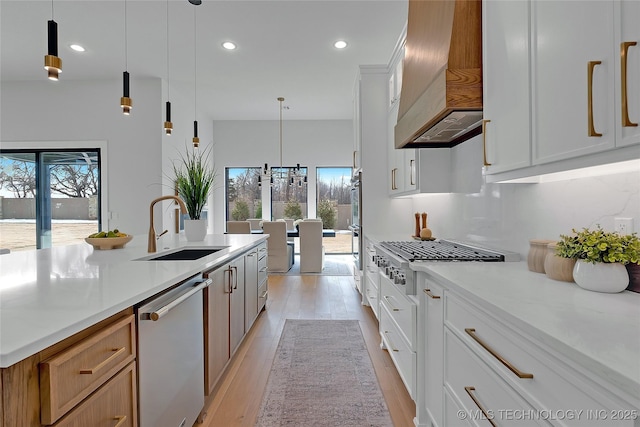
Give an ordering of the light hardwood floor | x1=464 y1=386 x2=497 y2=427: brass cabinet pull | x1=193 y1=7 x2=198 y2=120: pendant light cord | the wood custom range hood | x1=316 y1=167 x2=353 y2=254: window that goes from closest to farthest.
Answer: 1. x1=464 y1=386 x2=497 y2=427: brass cabinet pull
2. the wood custom range hood
3. the light hardwood floor
4. x1=193 y1=7 x2=198 y2=120: pendant light cord
5. x1=316 y1=167 x2=353 y2=254: window

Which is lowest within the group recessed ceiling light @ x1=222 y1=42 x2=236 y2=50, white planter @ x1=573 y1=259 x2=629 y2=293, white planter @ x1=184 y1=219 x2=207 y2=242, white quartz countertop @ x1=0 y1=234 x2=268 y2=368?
white quartz countertop @ x1=0 y1=234 x2=268 y2=368

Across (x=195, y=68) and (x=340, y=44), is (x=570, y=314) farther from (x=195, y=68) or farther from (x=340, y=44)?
(x=195, y=68)

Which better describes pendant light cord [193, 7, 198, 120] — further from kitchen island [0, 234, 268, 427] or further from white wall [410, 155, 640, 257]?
white wall [410, 155, 640, 257]

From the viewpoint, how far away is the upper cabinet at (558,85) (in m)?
0.88

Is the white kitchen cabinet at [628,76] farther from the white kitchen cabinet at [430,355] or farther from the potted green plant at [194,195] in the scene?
the potted green plant at [194,195]

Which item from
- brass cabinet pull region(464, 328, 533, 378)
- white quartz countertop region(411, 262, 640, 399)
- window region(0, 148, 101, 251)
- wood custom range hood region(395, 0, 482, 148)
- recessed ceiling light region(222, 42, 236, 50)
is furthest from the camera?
window region(0, 148, 101, 251)

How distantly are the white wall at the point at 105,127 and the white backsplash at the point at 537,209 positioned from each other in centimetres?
464

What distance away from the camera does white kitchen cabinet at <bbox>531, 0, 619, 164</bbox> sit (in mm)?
938

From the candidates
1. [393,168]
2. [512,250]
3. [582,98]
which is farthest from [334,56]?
[582,98]

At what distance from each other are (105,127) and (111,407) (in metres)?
5.49

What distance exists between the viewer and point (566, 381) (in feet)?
2.46

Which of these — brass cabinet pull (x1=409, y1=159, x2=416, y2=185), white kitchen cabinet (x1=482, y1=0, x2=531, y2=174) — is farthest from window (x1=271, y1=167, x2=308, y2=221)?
white kitchen cabinet (x1=482, y1=0, x2=531, y2=174)

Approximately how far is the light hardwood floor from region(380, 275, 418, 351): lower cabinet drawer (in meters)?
0.43

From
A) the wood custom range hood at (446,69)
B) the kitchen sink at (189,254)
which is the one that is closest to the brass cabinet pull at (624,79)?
the wood custom range hood at (446,69)
